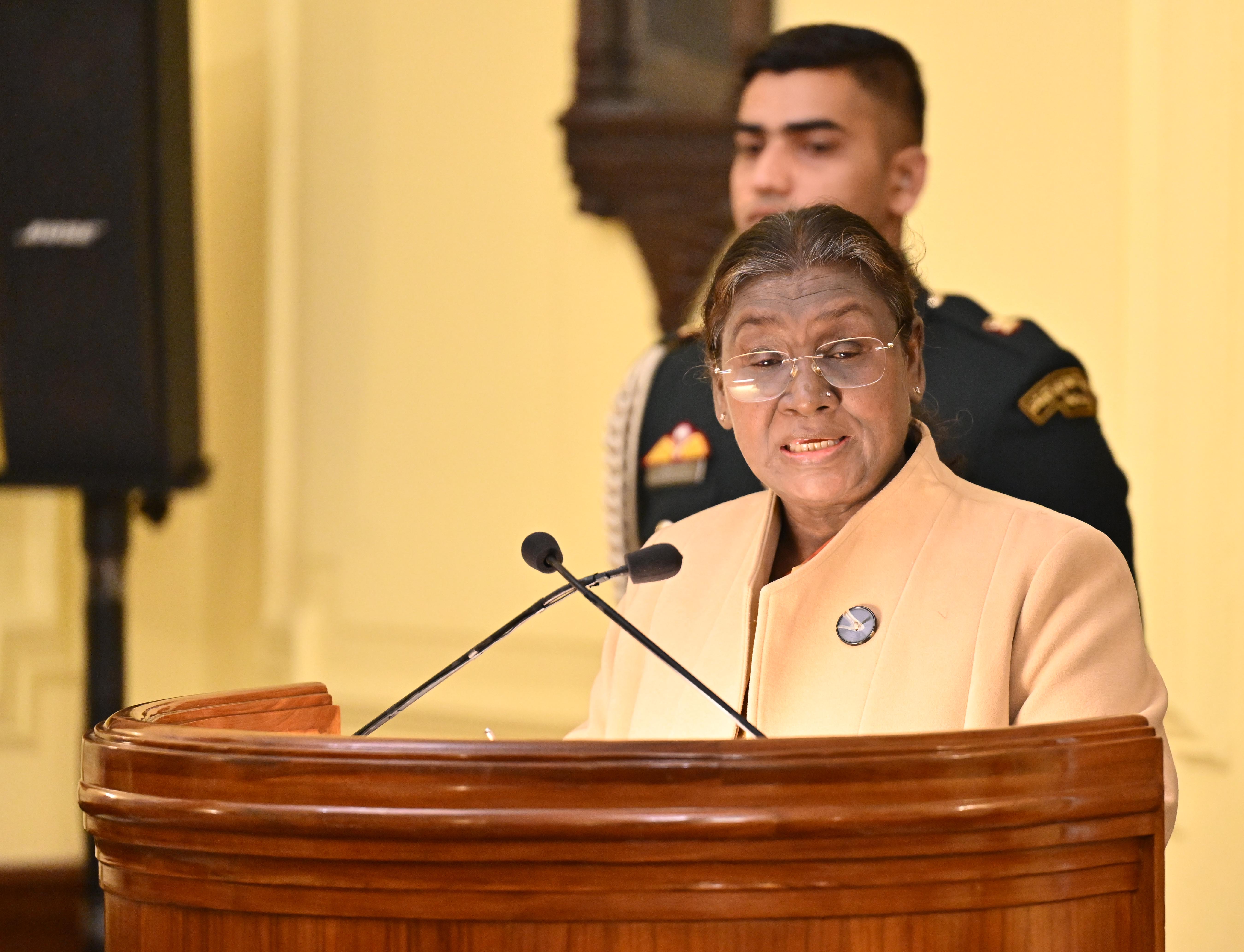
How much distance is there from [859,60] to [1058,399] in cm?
57

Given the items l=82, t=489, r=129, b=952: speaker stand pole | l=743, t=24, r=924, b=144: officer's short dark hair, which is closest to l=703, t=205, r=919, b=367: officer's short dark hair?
l=743, t=24, r=924, b=144: officer's short dark hair

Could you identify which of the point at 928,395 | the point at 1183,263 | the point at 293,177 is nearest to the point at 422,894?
the point at 928,395

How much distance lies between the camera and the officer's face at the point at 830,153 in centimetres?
212

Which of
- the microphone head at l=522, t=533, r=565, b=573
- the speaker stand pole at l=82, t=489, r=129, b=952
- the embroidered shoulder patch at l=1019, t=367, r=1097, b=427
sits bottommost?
the speaker stand pole at l=82, t=489, r=129, b=952

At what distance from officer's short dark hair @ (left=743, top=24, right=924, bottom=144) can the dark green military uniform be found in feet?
0.95

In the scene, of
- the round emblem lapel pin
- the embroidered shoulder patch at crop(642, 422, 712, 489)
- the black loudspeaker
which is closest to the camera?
the round emblem lapel pin

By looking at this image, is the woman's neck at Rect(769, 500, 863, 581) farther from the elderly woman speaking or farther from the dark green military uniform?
the dark green military uniform

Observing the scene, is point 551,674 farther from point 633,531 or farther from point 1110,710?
point 1110,710

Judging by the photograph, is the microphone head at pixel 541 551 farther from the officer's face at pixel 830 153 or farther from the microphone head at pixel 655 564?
the officer's face at pixel 830 153

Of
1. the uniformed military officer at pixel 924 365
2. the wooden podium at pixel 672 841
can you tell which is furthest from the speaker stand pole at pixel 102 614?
the wooden podium at pixel 672 841

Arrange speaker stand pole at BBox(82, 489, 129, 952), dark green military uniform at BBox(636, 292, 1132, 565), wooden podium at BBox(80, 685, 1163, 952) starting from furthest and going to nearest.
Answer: speaker stand pole at BBox(82, 489, 129, 952) → dark green military uniform at BBox(636, 292, 1132, 565) → wooden podium at BBox(80, 685, 1163, 952)

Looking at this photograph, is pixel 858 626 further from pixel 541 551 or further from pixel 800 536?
pixel 541 551

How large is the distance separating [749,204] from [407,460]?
1636mm

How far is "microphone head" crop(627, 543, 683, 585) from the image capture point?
4.17 feet
